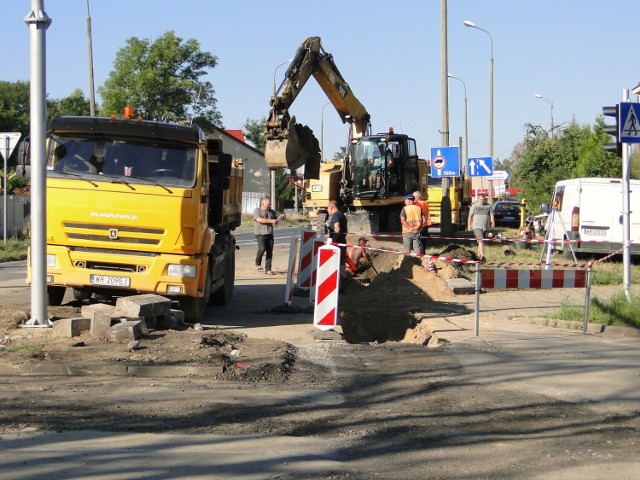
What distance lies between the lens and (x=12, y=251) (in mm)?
28609

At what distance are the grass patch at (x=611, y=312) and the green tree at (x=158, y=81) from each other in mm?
50022

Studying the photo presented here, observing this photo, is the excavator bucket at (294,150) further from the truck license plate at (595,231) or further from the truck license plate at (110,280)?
the truck license plate at (595,231)

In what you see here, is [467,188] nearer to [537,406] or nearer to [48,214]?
[48,214]

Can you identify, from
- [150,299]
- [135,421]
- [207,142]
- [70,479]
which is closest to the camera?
[70,479]

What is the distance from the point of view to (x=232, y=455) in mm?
6336

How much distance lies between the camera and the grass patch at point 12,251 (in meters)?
27.3

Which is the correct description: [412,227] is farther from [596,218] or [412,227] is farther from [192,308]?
[192,308]

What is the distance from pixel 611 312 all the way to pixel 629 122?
297cm

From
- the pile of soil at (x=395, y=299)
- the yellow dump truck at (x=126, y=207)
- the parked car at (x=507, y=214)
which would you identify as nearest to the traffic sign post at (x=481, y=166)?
the pile of soil at (x=395, y=299)

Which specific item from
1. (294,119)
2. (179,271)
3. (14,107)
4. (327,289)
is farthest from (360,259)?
(14,107)

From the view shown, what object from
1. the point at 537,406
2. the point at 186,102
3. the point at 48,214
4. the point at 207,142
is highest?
the point at 186,102

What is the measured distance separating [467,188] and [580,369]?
1437 inches

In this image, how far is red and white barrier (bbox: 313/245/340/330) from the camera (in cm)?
1266

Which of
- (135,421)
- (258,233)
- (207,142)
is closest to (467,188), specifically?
(258,233)
